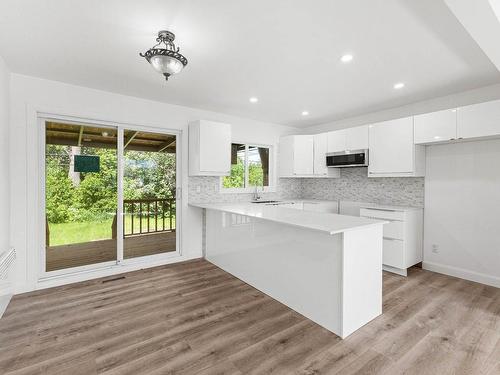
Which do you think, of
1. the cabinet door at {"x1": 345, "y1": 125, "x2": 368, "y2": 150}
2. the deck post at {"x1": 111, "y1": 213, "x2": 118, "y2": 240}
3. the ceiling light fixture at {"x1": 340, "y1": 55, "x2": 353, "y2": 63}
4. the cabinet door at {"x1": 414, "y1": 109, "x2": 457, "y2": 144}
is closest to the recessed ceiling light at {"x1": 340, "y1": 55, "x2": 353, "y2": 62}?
the ceiling light fixture at {"x1": 340, "y1": 55, "x2": 353, "y2": 63}

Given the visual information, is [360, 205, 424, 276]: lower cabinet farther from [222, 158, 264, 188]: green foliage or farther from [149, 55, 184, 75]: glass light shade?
[149, 55, 184, 75]: glass light shade

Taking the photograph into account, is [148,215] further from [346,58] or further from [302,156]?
[346,58]

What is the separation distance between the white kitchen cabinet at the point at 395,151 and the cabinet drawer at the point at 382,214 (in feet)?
1.88

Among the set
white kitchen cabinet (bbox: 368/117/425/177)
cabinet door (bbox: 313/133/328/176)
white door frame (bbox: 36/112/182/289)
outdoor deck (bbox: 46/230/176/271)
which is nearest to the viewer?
white door frame (bbox: 36/112/182/289)

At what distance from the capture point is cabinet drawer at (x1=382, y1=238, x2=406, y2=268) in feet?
11.4

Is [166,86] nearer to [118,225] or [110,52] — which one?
[110,52]

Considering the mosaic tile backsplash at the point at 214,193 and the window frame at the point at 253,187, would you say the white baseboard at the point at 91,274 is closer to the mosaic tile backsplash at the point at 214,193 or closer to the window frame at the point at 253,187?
the mosaic tile backsplash at the point at 214,193

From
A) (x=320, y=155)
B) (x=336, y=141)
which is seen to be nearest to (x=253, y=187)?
(x=320, y=155)

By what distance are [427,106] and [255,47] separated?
2924 millimetres

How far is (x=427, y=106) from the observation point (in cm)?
373

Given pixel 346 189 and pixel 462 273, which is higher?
pixel 346 189

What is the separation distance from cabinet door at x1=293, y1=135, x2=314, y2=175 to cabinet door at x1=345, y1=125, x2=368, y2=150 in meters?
0.75

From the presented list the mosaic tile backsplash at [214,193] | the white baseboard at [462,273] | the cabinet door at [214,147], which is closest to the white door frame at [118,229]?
the mosaic tile backsplash at [214,193]

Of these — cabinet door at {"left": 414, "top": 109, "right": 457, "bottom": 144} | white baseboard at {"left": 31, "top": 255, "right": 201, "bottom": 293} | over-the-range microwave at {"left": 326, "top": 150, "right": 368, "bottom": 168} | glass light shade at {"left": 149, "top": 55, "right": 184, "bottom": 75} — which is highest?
glass light shade at {"left": 149, "top": 55, "right": 184, "bottom": 75}
